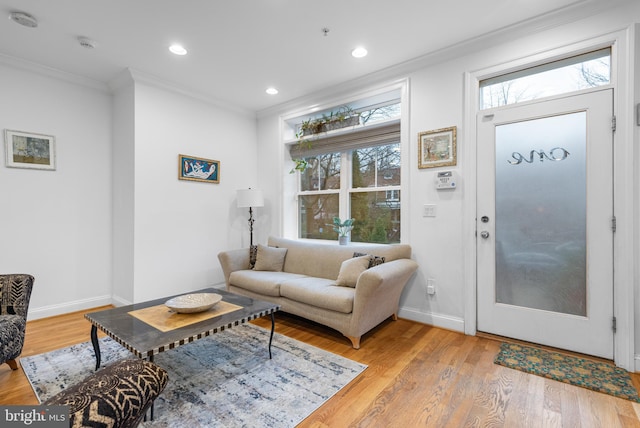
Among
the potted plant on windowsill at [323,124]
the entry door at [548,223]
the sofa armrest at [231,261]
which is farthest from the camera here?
the potted plant on windowsill at [323,124]

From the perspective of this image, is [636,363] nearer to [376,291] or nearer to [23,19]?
[376,291]

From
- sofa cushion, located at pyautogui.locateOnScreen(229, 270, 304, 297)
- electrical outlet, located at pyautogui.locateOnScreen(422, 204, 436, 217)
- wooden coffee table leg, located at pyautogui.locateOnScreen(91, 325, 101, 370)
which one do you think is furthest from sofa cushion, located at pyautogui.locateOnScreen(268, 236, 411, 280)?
wooden coffee table leg, located at pyautogui.locateOnScreen(91, 325, 101, 370)

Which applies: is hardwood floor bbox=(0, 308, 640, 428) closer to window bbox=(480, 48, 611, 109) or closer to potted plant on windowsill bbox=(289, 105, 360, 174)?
window bbox=(480, 48, 611, 109)

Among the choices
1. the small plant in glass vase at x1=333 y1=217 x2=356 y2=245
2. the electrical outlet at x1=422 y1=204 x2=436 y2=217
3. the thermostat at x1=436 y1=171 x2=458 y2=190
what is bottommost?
the small plant in glass vase at x1=333 y1=217 x2=356 y2=245

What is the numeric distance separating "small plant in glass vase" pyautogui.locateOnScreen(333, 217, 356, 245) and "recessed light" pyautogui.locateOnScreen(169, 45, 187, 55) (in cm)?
246

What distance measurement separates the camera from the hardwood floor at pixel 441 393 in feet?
5.49

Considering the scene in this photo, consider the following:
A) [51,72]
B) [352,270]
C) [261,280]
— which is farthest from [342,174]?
[51,72]

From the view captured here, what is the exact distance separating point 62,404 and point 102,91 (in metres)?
3.95

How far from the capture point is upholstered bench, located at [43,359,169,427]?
81 cm

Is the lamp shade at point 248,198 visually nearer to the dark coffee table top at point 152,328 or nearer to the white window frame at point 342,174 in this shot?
the white window frame at point 342,174

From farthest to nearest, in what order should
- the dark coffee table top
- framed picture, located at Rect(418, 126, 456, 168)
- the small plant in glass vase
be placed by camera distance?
the small plant in glass vase, framed picture, located at Rect(418, 126, 456, 168), the dark coffee table top

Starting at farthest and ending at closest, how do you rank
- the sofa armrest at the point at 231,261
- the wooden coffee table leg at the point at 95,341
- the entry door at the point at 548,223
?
the sofa armrest at the point at 231,261 < the entry door at the point at 548,223 < the wooden coffee table leg at the point at 95,341

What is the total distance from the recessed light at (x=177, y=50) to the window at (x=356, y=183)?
1886 millimetres

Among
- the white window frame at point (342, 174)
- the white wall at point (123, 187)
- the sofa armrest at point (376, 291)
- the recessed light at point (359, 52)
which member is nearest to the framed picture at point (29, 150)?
the white wall at point (123, 187)
